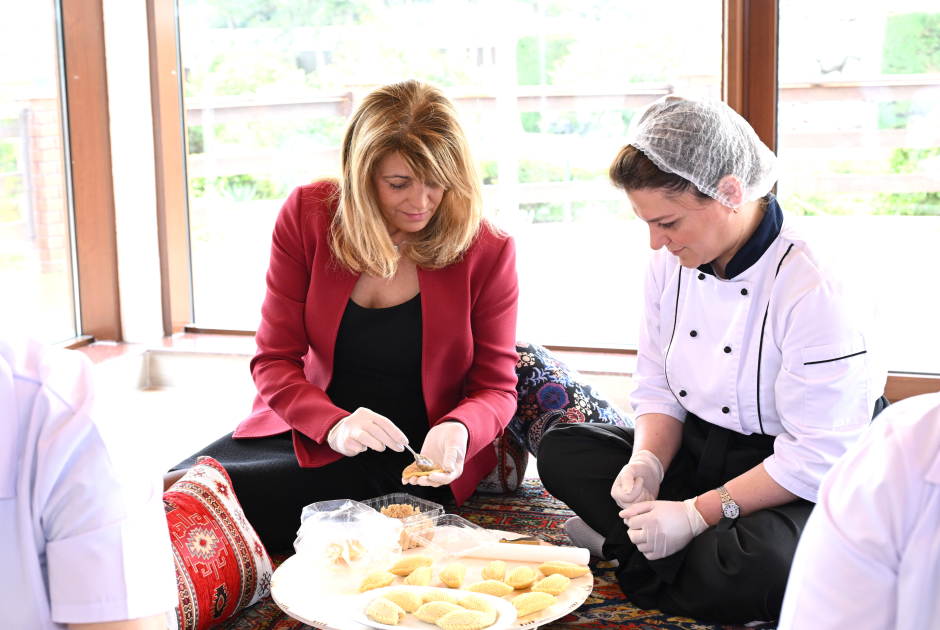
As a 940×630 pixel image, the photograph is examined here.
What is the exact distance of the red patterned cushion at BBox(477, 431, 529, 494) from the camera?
2312 mm

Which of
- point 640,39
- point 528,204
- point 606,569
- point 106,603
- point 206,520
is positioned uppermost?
point 640,39

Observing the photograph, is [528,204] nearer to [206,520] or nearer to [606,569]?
[606,569]

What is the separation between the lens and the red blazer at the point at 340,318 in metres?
2.01

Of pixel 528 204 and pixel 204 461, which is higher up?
pixel 528 204

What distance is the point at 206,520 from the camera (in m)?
1.67

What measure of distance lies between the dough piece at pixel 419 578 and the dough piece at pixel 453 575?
0.08 ft

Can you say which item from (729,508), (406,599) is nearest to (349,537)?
(406,599)

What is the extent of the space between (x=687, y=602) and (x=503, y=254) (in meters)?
0.87

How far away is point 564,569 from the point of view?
1.56 metres

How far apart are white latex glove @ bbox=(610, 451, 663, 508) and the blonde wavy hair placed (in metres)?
0.62

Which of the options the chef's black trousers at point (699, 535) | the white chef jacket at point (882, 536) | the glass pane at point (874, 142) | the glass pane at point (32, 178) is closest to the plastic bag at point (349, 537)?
the chef's black trousers at point (699, 535)

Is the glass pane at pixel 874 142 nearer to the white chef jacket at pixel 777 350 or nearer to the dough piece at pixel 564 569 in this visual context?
the white chef jacket at pixel 777 350

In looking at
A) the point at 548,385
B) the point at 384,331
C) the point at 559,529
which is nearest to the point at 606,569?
the point at 559,529

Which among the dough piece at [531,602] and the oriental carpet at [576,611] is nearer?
the dough piece at [531,602]
